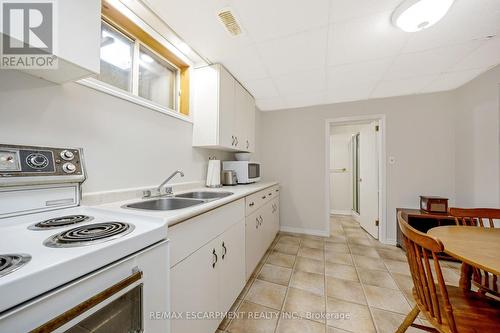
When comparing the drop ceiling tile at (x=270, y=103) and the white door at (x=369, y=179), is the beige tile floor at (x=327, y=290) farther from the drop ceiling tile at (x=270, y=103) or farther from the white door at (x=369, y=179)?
the drop ceiling tile at (x=270, y=103)

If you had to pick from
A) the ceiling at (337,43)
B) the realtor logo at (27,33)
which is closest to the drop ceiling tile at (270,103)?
the ceiling at (337,43)

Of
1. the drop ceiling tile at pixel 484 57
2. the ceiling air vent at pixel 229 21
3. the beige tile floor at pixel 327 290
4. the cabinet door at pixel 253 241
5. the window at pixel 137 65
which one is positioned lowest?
the beige tile floor at pixel 327 290

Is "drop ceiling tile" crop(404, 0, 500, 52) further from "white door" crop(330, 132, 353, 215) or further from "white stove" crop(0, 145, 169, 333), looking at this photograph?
"white door" crop(330, 132, 353, 215)

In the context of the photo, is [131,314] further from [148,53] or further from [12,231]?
[148,53]

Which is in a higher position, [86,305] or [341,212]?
[86,305]

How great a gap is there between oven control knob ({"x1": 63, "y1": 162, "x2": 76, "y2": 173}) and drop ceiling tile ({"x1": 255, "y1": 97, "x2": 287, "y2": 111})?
2505 millimetres

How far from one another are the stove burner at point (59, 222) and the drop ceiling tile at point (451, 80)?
351 cm

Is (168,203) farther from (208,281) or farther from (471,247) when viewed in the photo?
(471,247)

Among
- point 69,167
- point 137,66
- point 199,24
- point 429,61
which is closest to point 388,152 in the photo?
point 429,61

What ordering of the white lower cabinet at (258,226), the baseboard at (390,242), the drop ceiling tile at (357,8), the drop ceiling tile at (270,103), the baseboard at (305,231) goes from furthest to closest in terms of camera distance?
the baseboard at (305,231) → the drop ceiling tile at (270,103) → the baseboard at (390,242) → the white lower cabinet at (258,226) → the drop ceiling tile at (357,8)

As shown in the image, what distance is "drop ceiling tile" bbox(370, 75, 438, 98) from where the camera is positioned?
2.30 metres

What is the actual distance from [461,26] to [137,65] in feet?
8.21

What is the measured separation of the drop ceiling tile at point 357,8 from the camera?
1.22 metres

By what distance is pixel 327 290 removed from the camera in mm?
1730
